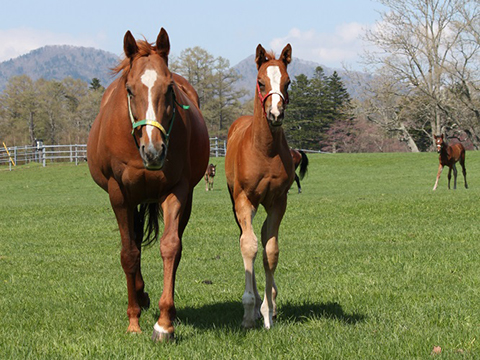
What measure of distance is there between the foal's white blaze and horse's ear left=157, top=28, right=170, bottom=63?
38.3 inches

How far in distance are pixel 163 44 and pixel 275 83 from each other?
3.47 ft

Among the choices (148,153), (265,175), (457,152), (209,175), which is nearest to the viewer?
(148,153)

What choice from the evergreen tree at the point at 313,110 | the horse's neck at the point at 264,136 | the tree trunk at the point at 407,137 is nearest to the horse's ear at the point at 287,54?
the horse's neck at the point at 264,136

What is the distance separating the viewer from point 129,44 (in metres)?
5.07

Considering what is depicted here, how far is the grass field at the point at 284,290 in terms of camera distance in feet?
15.1

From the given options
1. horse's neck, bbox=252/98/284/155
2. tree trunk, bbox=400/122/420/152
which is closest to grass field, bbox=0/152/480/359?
horse's neck, bbox=252/98/284/155

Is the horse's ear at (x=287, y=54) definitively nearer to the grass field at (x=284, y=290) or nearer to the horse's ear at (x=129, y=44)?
the horse's ear at (x=129, y=44)

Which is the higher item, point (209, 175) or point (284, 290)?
point (284, 290)

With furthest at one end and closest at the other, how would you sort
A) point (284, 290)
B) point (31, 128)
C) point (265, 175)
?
point (31, 128)
point (284, 290)
point (265, 175)

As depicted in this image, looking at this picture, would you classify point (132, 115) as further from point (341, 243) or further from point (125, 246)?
point (341, 243)

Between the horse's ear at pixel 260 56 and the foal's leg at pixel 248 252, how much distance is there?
4.26ft

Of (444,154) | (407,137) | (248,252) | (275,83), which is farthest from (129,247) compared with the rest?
(407,137)

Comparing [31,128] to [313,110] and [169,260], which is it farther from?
[169,260]

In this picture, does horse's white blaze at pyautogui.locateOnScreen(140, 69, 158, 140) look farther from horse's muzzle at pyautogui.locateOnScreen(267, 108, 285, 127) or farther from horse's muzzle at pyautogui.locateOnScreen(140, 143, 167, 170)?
horse's muzzle at pyautogui.locateOnScreen(267, 108, 285, 127)
